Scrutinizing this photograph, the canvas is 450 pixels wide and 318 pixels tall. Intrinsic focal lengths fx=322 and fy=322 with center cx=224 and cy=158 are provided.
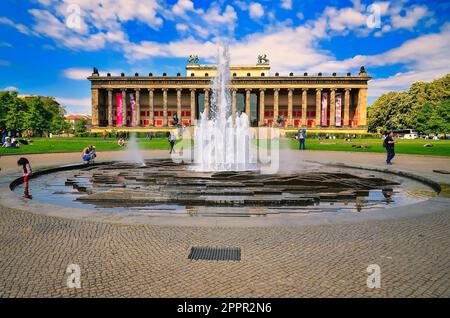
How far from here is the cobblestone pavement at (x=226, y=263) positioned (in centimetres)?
431

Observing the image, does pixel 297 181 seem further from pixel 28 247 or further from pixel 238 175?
pixel 28 247

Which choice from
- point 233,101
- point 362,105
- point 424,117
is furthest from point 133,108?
point 424,117

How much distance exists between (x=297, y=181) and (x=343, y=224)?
22.6 feet

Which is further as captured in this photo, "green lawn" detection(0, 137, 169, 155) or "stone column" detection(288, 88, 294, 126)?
"stone column" detection(288, 88, 294, 126)

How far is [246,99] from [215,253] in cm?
8643

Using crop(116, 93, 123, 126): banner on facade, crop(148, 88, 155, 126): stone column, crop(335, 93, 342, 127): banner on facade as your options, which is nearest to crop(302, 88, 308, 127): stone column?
crop(335, 93, 342, 127): banner on facade

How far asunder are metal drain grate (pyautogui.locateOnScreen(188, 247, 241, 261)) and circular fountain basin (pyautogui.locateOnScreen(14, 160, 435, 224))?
256 centimetres

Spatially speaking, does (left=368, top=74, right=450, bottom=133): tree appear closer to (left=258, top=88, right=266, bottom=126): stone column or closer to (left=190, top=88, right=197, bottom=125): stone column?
(left=258, top=88, right=266, bottom=126): stone column

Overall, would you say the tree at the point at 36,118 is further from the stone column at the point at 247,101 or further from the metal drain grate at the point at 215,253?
the metal drain grate at the point at 215,253

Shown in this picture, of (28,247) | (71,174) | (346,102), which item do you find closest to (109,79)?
(346,102)

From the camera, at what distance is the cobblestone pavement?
170 inches

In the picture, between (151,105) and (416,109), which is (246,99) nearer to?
(151,105)

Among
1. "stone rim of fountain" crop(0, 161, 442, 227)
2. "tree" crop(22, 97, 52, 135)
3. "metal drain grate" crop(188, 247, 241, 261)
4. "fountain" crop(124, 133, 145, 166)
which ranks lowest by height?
"metal drain grate" crop(188, 247, 241, 261)

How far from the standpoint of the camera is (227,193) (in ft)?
37.8
